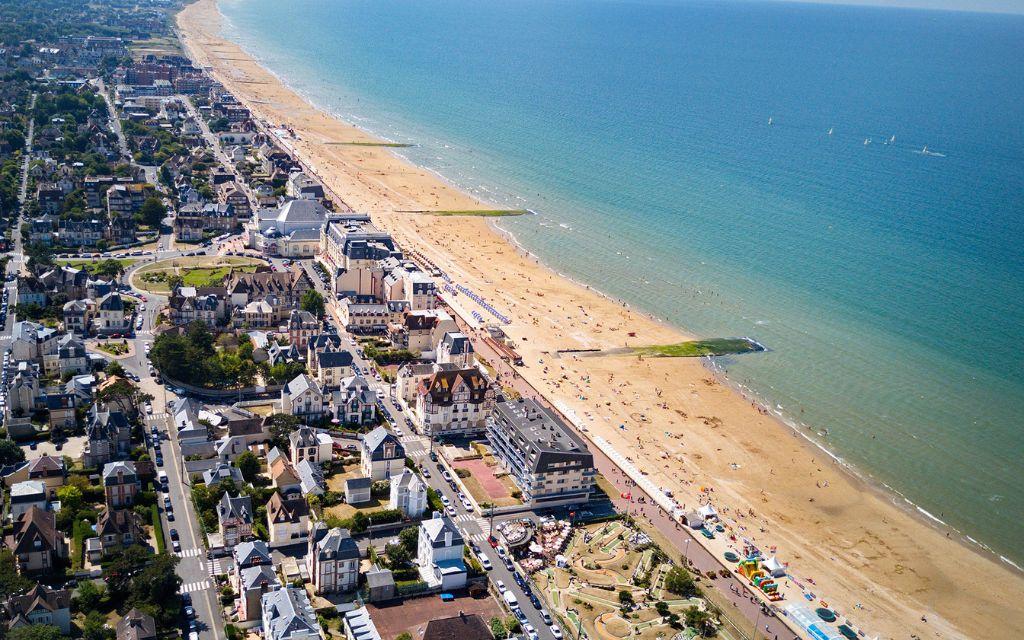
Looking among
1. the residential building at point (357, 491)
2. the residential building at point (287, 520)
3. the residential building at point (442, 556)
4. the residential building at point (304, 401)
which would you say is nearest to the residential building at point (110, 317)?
the residential building at point (304, 401)

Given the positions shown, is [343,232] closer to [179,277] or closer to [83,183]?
[179,277]

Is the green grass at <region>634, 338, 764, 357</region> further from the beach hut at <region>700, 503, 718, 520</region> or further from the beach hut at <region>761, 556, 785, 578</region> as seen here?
the beach hut at <region>761, 556, 785, 578</region>

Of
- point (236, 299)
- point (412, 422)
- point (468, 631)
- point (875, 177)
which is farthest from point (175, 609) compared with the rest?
point (875, 177)

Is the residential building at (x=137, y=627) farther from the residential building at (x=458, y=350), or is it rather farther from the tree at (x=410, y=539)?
the residential building at (x=458, y=350)


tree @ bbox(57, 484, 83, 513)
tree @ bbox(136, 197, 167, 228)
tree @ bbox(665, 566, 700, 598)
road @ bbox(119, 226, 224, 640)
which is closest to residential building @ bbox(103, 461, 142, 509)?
tree @ bbox(57, 484, 83, 513)

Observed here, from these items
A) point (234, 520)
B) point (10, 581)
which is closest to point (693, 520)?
point (234, 520)
